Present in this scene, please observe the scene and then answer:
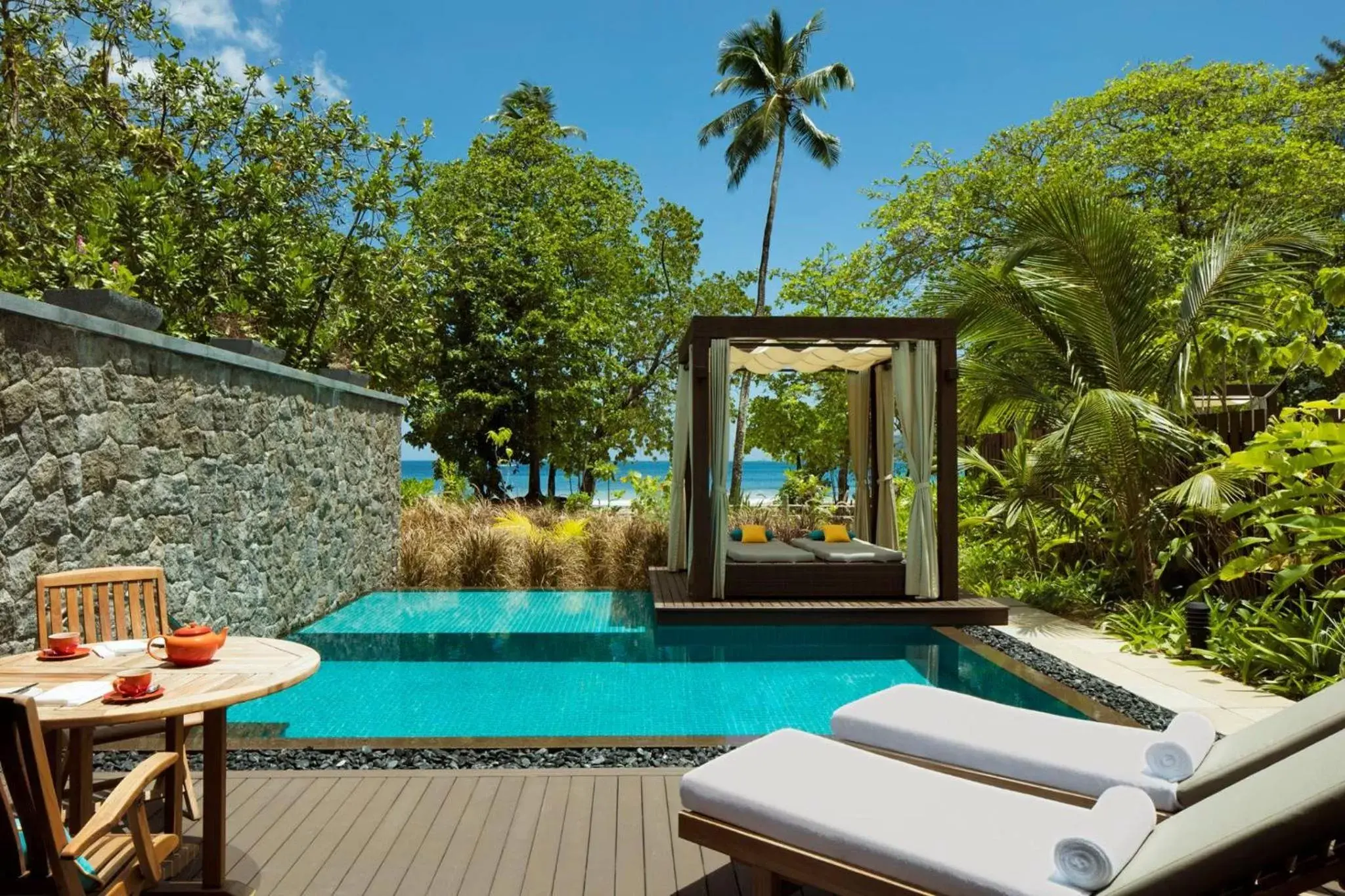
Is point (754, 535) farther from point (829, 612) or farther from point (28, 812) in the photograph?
point (28, 812)

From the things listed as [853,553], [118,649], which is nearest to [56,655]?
[118,649]

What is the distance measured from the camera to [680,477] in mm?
8656

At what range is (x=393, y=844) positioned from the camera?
9.60 ft

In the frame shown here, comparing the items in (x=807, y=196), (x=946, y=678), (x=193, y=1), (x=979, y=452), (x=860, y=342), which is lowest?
(x=946, y=678)

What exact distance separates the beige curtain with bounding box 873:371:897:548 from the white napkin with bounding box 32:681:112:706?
24.3ft

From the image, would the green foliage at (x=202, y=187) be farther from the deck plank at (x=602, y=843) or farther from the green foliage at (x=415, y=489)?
the deck plank at (x=602, y=843)

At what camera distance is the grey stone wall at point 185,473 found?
3.94 m

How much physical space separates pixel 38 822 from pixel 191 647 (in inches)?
33.7

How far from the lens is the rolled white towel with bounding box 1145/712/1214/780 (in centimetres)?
245

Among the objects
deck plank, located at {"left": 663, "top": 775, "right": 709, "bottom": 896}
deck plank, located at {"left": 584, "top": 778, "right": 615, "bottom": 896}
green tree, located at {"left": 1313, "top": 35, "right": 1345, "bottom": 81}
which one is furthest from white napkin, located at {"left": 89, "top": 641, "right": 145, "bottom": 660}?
green tree, located at {"left": 1313, "top": 35, "right": 1345, "bottom": 81}

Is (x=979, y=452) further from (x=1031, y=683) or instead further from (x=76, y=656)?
(x=76, y=656)

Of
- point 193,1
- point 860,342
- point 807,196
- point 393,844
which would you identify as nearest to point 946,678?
point 860,342

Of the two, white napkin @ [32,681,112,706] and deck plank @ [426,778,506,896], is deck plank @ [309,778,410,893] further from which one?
white napkin @ [32,681,112,706]

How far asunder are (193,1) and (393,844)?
10835 millimetres
